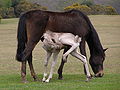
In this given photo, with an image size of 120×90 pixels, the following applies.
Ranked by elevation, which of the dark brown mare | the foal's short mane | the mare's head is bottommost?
A: the mare's head

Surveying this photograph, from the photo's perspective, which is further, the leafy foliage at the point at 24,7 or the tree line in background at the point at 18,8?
the leafy foliage at the point at 24,7

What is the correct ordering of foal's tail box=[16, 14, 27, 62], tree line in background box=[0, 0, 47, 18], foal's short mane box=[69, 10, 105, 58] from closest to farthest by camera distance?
foal's tail box=[16, 14, 27, 62]
foal's short mane box=[69, 10, 105, 58]
tree line in background box=[0, 0, 47, 18]

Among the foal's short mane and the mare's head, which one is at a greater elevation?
the foal's short mane

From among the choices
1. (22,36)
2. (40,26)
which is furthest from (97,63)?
(22,36)

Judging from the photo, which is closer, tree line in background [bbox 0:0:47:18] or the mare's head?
the mare's head

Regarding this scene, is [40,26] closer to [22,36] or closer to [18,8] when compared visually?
[22,36]

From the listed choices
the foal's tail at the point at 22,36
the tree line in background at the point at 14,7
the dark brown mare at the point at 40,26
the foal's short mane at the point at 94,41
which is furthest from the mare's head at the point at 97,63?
the tree line in background at the point at 14,7

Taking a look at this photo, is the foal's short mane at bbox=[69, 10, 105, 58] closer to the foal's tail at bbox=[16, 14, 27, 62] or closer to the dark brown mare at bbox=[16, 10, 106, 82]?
the dark brown mare at bbox=[16, 10, 106, 82]

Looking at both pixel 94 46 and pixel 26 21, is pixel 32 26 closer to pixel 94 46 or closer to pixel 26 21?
pixel 26 21

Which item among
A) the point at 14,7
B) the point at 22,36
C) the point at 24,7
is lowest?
the point at 14,7

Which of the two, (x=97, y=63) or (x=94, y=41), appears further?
(x=97, y=63)

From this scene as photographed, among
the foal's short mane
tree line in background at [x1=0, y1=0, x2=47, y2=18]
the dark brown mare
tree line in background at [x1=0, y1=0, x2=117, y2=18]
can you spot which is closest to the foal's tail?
the dark brown mare

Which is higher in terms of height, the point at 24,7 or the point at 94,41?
the point at 94,41

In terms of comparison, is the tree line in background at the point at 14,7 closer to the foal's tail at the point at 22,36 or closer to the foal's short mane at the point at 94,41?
the foal's short mane at the point at 94,41
